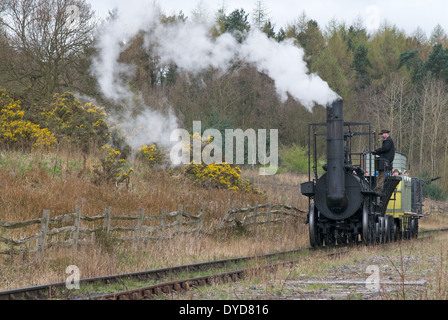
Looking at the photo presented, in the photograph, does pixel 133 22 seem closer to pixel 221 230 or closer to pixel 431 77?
pixel 221 230

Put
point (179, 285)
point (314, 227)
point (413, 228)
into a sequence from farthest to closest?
point (413, 228) < point (314, 227) < point (179, 285)

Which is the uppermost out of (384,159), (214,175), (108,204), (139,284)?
(384,159)

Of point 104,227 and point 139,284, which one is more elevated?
point 104,227

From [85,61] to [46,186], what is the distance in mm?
7171

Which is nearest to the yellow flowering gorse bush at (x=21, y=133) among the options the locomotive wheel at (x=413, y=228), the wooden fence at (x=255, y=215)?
the wooden fence at (x=255, y=215)

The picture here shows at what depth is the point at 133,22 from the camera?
824 inches

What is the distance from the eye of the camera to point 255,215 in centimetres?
1884

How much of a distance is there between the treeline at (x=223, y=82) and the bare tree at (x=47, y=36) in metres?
0.04

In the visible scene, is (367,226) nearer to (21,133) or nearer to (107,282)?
(107,282)

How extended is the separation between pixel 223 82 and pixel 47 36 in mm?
8300

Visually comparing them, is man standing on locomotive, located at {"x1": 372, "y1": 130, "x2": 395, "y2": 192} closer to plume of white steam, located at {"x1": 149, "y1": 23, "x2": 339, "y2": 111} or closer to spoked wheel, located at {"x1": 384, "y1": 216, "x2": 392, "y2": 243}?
spoked wheel, located at {"x1": 384, "y1": 216, "x2": 392, "y2": 243}

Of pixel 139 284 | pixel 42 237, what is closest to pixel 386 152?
pixel 139 284

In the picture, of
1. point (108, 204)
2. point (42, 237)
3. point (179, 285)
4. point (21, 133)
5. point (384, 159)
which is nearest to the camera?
point (179, 285)

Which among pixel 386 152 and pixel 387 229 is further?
pixel 387 229
